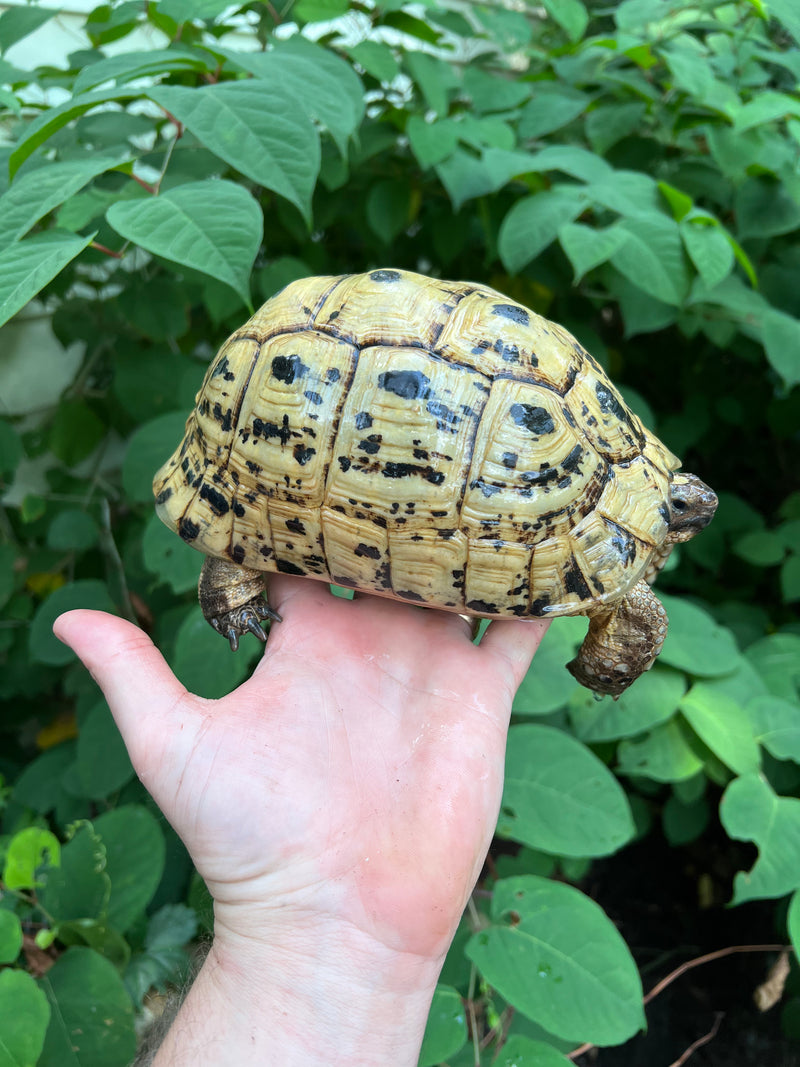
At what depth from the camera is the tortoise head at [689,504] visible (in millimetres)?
1598

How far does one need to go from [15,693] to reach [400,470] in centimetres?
208

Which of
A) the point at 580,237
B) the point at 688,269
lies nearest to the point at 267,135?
the point at 580,237

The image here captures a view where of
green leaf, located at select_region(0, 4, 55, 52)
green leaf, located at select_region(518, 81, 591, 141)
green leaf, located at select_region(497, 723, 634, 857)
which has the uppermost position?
green leaf, located at select_region(0, 4, 55, 52)

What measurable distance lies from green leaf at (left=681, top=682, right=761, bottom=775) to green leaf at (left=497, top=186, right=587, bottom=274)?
45.7 inches

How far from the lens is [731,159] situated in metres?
1.90

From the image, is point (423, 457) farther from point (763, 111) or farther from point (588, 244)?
point (763, 111)

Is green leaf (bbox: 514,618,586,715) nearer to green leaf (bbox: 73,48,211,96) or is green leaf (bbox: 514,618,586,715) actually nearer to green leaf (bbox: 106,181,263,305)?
green leaf (bbox: 106,181,263,305)

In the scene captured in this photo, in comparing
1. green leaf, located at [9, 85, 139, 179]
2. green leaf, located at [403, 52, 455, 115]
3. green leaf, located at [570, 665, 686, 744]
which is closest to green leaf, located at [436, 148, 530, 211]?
green leaf, located at [403, 52, 455, 115]

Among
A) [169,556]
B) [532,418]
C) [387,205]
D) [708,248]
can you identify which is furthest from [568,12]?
[169,556]

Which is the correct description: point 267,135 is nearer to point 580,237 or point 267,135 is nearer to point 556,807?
point 580,237

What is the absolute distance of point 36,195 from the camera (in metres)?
1.14

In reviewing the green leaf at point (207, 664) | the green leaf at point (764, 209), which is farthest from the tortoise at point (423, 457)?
the green leaf at point (764, 209)

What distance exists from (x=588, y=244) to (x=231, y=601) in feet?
3.70

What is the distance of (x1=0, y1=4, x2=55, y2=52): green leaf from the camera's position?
5.06 feet
